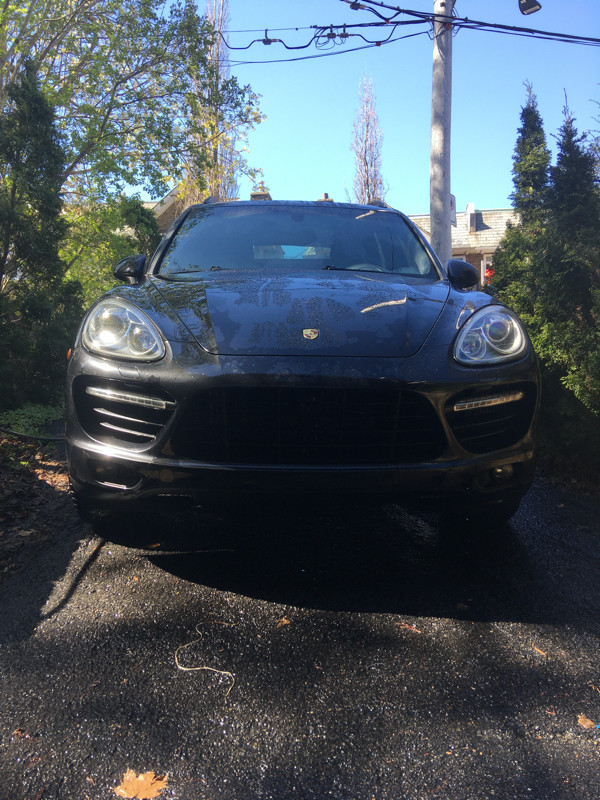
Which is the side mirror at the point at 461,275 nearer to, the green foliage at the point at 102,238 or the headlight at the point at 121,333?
the headlight at the point at 121,333

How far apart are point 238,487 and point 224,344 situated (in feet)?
1.78

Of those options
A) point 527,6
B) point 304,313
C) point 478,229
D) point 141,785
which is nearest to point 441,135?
point 527,6

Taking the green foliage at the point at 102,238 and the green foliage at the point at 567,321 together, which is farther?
the green foliage at the point at 102,238

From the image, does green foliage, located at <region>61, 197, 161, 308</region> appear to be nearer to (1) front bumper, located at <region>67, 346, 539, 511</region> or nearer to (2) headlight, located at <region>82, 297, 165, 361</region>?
(2) headlight, located at <region>82, 297, 165, 361</region>

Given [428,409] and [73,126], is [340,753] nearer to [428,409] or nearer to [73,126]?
[428,409]

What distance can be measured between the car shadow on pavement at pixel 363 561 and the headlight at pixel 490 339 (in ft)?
2.38

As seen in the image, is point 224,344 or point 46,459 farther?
point 46,459

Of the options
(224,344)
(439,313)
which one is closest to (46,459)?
(224,344)

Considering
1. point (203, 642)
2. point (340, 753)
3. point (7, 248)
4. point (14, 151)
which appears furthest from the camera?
point (14, 151)

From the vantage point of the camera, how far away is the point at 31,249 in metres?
6.20

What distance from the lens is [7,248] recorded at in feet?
19.9

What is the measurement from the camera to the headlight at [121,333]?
2.38 metres

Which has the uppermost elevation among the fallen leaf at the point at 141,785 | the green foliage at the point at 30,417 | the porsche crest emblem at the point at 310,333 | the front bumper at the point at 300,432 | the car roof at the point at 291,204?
the car roof at the point at 291,204

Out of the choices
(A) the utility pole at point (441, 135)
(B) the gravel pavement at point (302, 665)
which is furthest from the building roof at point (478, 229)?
(B) the gravel pavement at point (302, 665)
